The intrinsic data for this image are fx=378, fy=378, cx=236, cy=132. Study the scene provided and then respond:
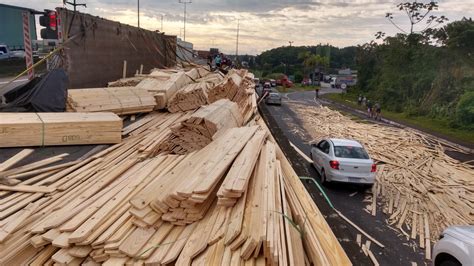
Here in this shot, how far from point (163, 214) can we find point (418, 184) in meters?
11.6

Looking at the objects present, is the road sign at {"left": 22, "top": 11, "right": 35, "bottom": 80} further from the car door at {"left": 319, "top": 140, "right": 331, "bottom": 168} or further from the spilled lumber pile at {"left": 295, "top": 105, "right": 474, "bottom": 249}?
the spilled lumber pile at {"left": 295, "top": 105, "right": 474, "bottom": 249}

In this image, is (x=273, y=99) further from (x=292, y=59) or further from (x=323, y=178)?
(x=292, y=59)

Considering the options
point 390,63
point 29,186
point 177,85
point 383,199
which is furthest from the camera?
point 390,63

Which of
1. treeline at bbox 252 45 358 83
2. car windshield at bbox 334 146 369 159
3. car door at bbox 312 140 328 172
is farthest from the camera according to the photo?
treeline at bbox 252 45 358 83

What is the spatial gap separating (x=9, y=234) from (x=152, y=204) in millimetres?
1860

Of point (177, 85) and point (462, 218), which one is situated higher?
point (177, 85)

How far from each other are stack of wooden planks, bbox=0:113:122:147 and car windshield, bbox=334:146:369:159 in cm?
804

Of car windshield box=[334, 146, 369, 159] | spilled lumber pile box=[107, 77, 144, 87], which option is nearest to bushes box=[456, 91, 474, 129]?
car windshield box=[334, 146, 369, 159]

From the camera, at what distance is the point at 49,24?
36.3 feet

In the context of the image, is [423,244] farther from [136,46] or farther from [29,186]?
[136,46]

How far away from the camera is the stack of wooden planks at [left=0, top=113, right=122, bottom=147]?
7.88 metres

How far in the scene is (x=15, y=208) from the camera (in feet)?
18.5

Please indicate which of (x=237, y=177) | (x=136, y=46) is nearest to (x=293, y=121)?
(x=136, y=46)

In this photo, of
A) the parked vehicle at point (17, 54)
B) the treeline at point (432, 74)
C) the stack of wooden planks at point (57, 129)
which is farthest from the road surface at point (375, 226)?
the parked vehicle at point (17, 54)
